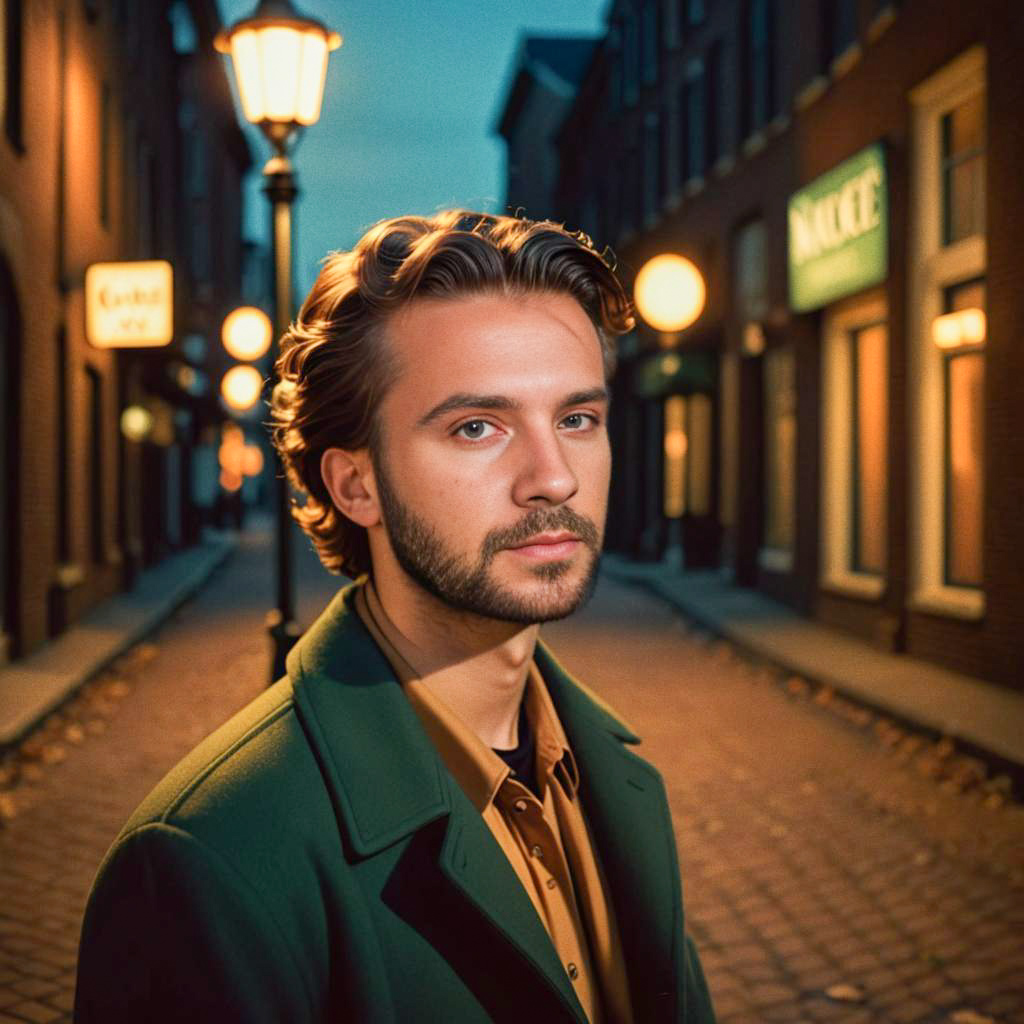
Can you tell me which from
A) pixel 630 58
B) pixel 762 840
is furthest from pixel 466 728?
pixel 630 58

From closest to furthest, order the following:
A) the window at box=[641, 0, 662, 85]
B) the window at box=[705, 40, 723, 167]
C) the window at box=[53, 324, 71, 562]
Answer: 1. the window at box=[53, 324, 71, 562]
2. the window at box=[705, 40, 723, 167]
3. the window at box=[641, 0, 662, 85]

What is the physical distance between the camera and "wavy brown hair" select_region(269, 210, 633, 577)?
1.69 metres

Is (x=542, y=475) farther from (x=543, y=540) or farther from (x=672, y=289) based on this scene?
(x=672, y=289)

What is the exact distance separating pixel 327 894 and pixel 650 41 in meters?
25.7

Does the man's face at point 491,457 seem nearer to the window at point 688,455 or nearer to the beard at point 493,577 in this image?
the beard at point 493,577

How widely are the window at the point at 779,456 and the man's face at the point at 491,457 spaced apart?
14.9 meters

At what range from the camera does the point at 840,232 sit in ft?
43.5

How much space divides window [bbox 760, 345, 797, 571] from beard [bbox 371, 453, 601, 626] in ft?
48.9

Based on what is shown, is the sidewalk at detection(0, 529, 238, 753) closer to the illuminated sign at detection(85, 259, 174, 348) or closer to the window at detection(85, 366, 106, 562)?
the window at detection(85, 366, 106, 562)

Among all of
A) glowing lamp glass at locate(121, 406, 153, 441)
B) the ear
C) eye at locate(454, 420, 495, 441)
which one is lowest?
the ear

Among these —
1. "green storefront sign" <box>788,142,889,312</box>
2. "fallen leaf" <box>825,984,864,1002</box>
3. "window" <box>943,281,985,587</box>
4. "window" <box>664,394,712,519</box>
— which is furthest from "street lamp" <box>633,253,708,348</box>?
"fallen leaf" <box>825,984,864,1002</box>

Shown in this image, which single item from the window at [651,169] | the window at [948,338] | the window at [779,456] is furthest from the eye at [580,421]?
the window at [651,169]

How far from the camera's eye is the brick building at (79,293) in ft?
37.2

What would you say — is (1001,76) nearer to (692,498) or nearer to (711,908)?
(711,908)
